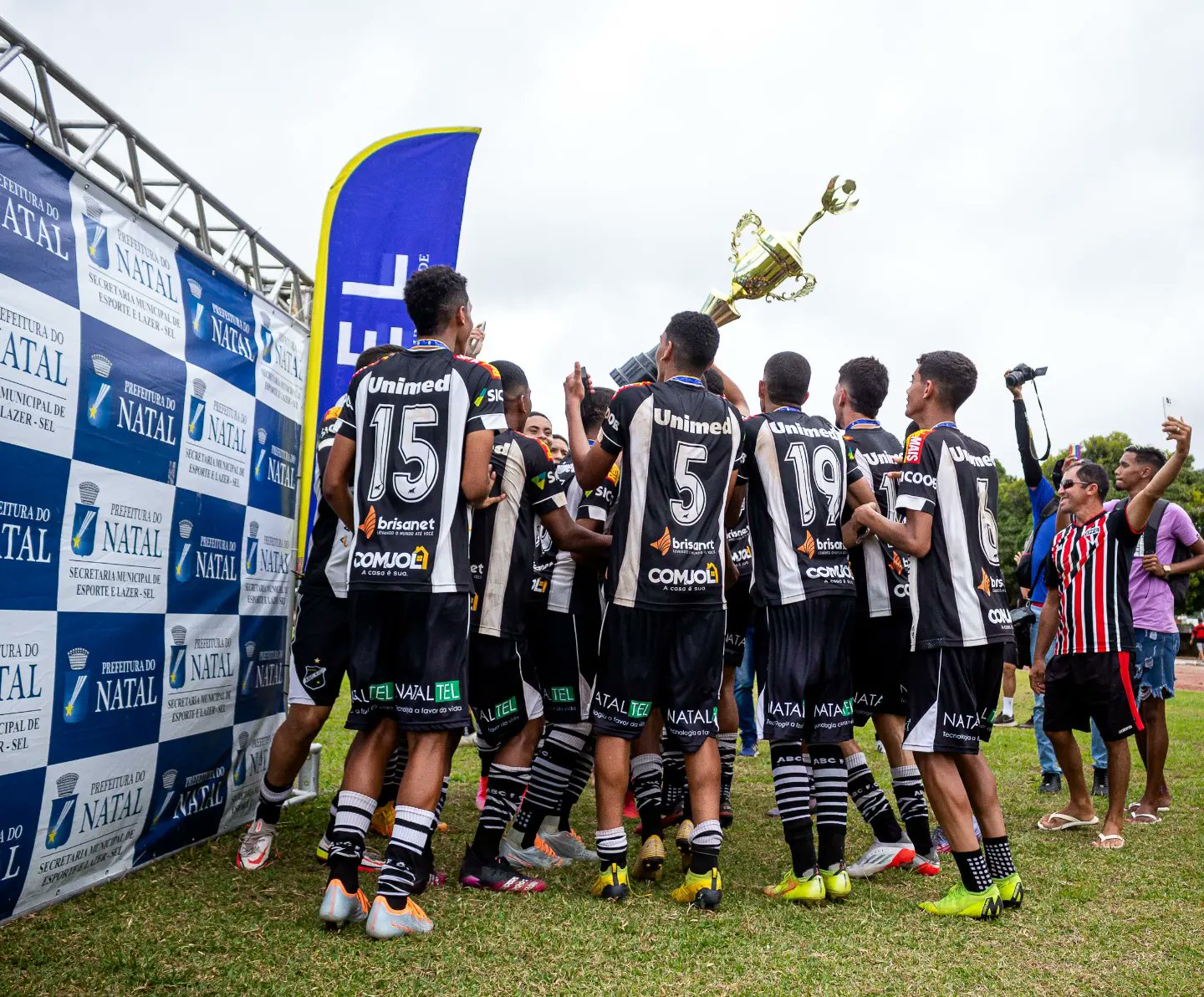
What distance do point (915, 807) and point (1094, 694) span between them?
1645 millimetres

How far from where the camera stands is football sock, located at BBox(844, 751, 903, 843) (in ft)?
15.5

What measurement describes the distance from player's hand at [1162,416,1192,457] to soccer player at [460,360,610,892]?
313 cm

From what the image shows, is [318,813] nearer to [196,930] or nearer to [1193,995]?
[196,930]

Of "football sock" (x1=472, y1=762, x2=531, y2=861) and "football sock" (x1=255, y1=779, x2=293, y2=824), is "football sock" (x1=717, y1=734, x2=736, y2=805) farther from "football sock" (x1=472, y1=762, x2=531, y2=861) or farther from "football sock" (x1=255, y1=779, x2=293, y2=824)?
"football sock" (x1=255, y1=779, x2=293, y2=824)

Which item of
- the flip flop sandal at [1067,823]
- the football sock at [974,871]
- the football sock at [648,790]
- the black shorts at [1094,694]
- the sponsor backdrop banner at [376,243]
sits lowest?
the flip flop sandal at [1067,823]

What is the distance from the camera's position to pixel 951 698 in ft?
13.4

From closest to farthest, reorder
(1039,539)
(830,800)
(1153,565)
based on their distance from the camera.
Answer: (830,800)
(1153,565)
(1039,539)

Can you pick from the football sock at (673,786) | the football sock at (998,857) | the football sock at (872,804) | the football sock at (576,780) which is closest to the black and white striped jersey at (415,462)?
the football sock at (576,780)

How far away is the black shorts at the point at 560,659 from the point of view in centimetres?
474

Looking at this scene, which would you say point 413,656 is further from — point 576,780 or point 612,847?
point 576,780

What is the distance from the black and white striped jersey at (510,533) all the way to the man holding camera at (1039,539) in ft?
9.91

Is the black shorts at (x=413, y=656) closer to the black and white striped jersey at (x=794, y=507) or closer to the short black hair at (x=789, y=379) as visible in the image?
the black and white striped jersey at (x=794, y=507)

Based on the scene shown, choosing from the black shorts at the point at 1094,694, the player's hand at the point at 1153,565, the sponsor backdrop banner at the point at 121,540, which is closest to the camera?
the sponsor backdrop banner at the point at 121,540

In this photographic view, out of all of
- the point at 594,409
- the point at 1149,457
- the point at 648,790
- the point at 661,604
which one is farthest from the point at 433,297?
the point at 1149,457
